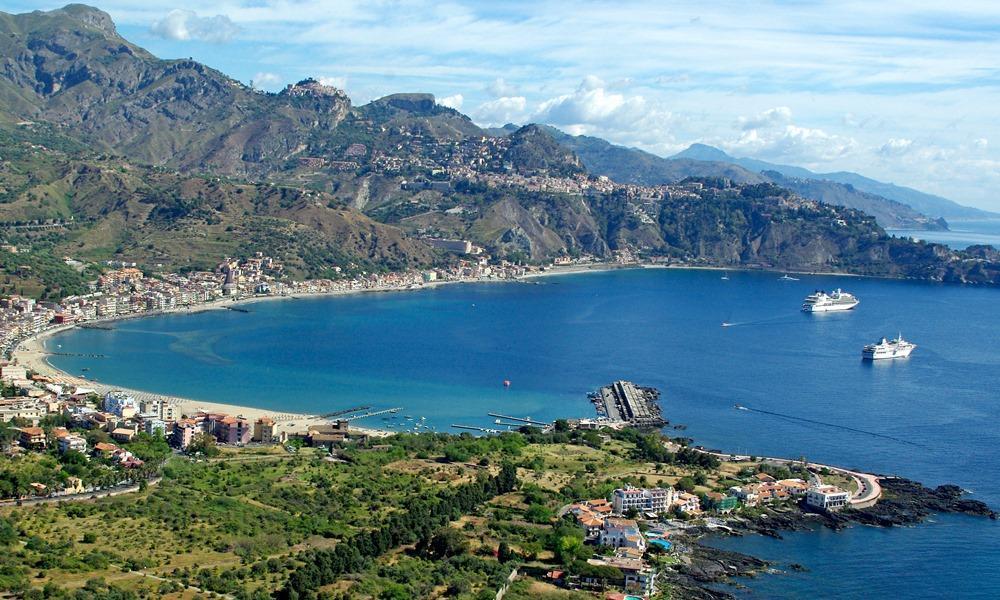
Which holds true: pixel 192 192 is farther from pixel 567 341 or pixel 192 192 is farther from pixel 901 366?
pixel 901 366

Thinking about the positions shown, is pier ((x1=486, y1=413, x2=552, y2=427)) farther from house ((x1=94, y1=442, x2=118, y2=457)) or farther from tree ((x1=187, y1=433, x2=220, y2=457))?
house ((x1=94, y1=442, x2=118, y2=457))

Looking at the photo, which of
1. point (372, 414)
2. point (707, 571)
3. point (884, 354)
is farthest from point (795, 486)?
point (884, 354)

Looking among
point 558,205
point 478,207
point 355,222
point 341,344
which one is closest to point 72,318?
point 341,344

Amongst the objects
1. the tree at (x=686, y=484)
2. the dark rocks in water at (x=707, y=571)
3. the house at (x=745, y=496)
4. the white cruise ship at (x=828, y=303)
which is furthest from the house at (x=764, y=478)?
the white cruise ship at (x=828, y=303)

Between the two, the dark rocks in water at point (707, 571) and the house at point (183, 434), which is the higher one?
the house at point (183, 434)

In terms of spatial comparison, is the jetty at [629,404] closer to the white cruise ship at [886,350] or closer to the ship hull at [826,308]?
the white cruise ship at [886,350]

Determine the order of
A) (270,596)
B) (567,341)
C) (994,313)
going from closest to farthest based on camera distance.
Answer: (270,596) → (567,341) → (994,313)

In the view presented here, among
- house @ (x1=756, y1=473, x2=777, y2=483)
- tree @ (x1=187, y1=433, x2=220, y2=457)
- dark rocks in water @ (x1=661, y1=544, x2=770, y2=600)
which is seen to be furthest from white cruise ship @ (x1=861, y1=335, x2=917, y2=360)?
tree @ (x1=187, y1=433, x2=220, y2=457)

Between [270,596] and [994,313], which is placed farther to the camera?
[994,313]
